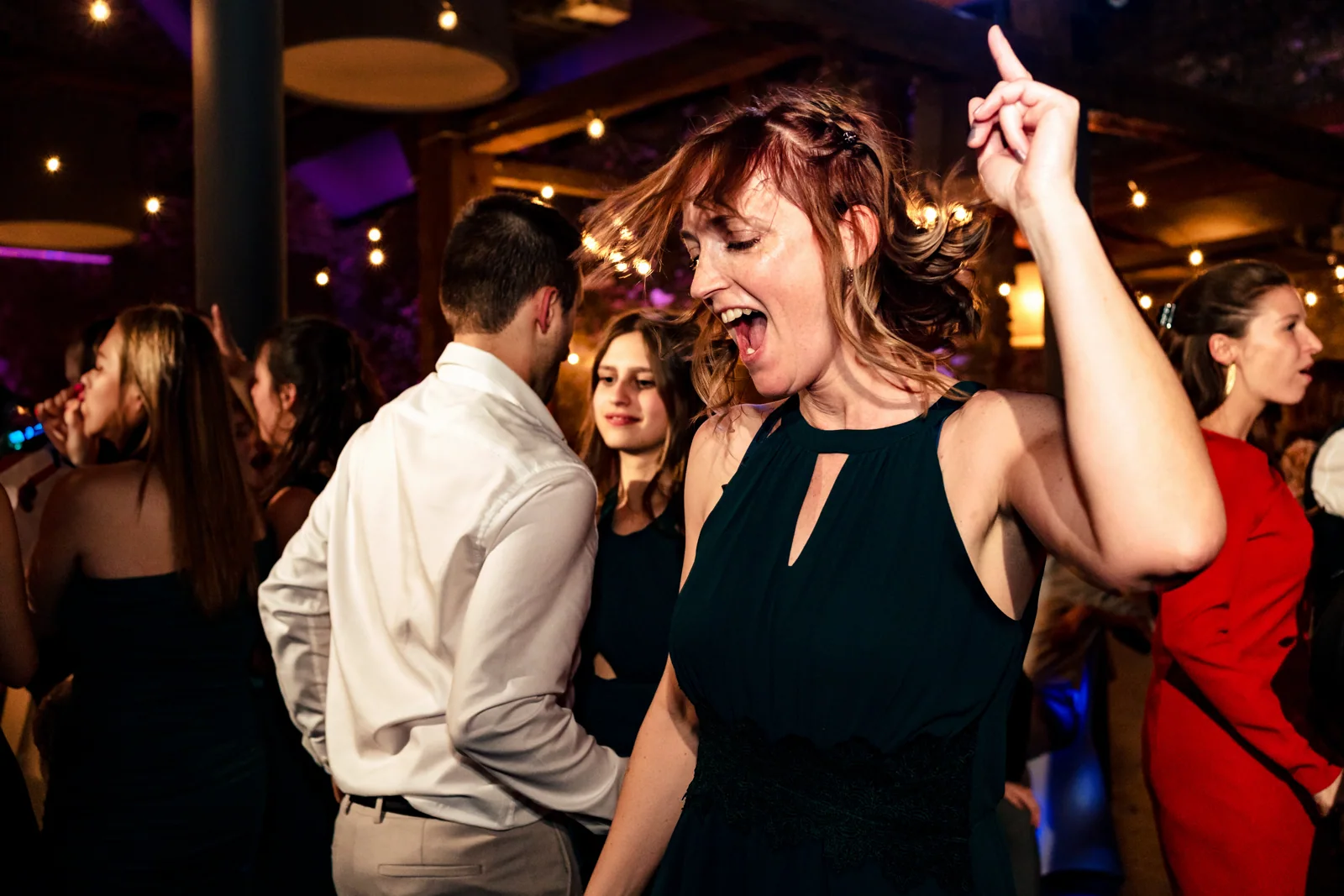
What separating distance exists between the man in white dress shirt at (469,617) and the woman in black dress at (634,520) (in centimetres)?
35

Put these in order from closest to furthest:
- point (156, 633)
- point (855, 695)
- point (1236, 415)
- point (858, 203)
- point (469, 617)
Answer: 1. point (855, 695)
2. point (858, 203)
3. point (469, 617)
4. point (156, 633)
5. point (1236, 415)

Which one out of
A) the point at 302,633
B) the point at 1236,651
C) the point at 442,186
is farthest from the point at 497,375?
the point at 442,186

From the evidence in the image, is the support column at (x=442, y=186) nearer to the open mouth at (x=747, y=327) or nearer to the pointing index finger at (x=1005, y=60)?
the open mouth at (x=747, y=327)

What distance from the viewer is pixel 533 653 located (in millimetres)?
1727

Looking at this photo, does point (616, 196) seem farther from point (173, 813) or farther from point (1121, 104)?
point (1121, 104)

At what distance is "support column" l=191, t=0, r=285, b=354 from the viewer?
373cm

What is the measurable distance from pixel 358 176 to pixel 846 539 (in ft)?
28.8

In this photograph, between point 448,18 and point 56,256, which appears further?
point 56,256

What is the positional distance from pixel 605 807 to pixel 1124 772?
4077mm

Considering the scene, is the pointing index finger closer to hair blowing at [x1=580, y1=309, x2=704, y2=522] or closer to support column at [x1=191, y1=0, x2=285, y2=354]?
hair blowing at [x1=580, y1=309, x2=704, y2=522]

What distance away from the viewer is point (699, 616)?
1.35 metres

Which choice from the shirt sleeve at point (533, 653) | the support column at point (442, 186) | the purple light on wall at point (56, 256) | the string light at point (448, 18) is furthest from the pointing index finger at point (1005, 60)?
the purple light on wall at point (56, 256)

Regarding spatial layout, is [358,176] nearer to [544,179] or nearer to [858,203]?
[544,179]

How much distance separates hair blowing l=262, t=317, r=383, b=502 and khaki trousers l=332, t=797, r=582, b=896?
3.90 ft
